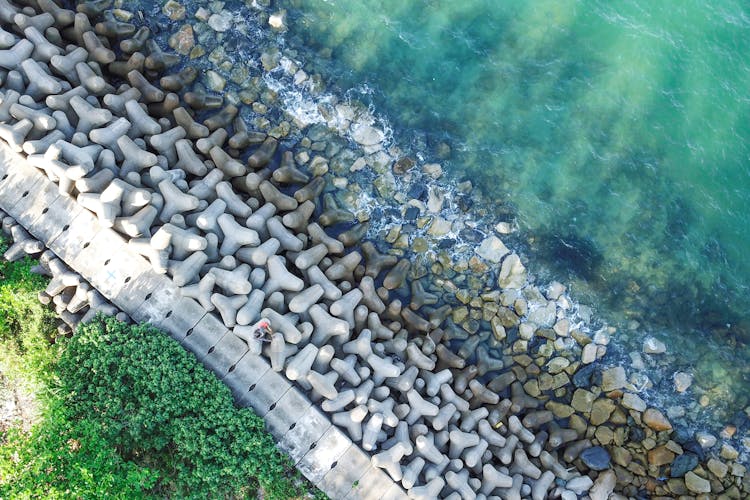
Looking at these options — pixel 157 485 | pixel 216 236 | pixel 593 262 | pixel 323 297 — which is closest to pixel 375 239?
pixel 323 297

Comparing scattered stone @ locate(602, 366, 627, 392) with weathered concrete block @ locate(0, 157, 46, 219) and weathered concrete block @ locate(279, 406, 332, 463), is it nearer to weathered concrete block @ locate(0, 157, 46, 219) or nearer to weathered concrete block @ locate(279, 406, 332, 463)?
weathered concrete block @ locate(279, 406, 332, 463)

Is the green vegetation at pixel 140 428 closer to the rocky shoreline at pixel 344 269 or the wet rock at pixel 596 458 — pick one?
the rocky shoreline at pixel 344 269

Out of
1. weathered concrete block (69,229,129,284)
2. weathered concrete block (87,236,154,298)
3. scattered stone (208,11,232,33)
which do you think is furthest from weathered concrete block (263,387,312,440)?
scattered stone (208,11,232,33)

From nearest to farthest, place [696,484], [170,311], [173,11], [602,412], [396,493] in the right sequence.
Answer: [396,493], [170,311], [696,484], [602,412], [173,11]

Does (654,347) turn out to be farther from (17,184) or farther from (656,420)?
(17,184)

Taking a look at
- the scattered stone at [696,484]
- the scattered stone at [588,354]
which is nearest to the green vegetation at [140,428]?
the scattered stone at [588,354]

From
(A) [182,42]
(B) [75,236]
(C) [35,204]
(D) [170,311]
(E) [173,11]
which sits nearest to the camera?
(D) [170,311]

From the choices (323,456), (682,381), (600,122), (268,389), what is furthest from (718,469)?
(268,389)
